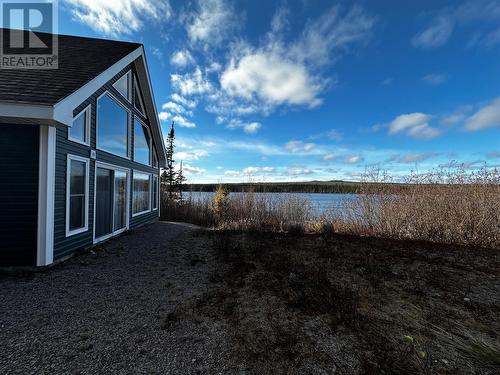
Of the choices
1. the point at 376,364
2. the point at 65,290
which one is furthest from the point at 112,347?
the point at 376,364

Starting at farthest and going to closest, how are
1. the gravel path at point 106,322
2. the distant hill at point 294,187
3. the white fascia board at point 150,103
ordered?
the distant hill at point 294,187
the white fascia board at point 150,103
the gravel path at point 106,322

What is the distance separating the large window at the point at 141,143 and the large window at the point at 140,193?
20.5 inches

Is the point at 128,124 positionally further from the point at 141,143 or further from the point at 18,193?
the point at 18,193

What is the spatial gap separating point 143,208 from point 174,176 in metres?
9.69

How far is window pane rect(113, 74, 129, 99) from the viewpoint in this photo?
6316 millimetres

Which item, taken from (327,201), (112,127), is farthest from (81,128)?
(327,201)

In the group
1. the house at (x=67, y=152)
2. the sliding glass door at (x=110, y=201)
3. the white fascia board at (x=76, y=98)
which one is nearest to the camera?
the white fascia board at (x=76, y=98)

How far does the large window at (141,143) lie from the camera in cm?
781

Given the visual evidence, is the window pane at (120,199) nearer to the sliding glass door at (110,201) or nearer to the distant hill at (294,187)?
the sliding glass door at (110,201)

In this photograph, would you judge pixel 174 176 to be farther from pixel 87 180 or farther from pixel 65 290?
pixel 65 290

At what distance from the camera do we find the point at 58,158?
4.06 metres

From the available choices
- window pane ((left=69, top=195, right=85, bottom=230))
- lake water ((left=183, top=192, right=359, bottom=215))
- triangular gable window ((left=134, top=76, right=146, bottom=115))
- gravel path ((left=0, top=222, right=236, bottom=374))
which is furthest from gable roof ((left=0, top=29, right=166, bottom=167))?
lake water ((left=183, top=192, right=359, bottom=215))

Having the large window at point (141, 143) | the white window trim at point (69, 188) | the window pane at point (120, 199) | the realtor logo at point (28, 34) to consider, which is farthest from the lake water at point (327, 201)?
the realtor logo at point (28, 34)

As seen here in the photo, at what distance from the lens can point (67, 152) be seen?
4.29 metres
